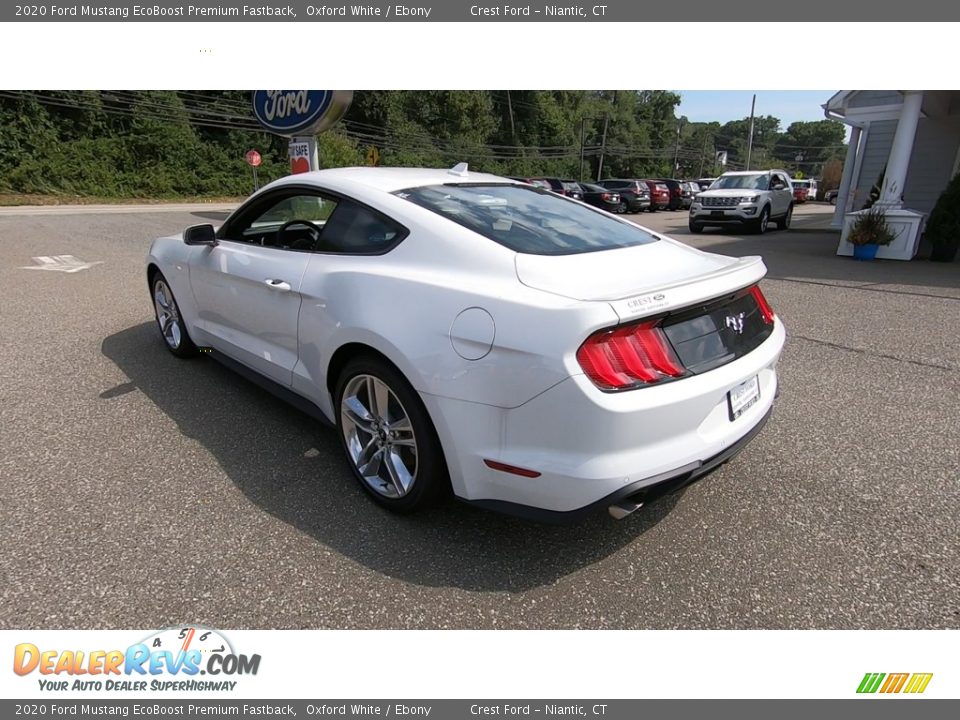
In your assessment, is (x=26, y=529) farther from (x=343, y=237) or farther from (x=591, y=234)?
(x=591, y=234)

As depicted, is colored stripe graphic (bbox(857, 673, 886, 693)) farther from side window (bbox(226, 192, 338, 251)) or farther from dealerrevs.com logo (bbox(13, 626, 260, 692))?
side window (bbox(226, 192, 338, 251))

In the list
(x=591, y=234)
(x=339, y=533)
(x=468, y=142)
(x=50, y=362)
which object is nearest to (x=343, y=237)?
(x=591, y=234)

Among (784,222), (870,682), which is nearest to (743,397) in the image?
(870,682)

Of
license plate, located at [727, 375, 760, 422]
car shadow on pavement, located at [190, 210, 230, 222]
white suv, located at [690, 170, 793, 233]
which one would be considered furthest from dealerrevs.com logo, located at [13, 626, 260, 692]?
car shadow on pavement, located at [190, 210, 230, 222]

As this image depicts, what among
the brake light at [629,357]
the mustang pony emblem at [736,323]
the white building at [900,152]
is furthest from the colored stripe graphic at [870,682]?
the white building at [900,152]

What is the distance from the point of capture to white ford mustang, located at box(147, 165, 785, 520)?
2.01m

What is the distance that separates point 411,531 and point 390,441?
16.4 inches

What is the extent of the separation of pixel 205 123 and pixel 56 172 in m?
9.75

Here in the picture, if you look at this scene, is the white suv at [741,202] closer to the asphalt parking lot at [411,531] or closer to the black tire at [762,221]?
the black tire at [762,221]

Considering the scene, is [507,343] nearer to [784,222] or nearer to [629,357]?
[629,357]

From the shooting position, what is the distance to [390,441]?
2.65 meters

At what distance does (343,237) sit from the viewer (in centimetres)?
292

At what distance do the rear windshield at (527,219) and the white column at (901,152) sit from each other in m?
10.8

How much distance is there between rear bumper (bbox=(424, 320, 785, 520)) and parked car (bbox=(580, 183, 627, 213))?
24113mm
